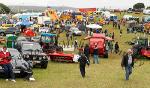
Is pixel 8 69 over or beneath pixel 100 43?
over

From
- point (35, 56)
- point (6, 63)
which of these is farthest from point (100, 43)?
point (6, 63)

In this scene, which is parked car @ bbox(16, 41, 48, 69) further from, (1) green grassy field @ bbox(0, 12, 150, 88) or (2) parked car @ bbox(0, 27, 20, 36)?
(2) parked car @ bbox(0, 27, 20, 36)

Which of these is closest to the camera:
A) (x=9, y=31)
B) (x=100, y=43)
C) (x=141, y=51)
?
(x=141, y=51)

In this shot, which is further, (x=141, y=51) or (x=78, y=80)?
(x=141, y=51)

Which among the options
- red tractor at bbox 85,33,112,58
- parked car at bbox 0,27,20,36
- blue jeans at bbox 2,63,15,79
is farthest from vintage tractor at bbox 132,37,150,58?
parked car at bbox 0,27,20,36

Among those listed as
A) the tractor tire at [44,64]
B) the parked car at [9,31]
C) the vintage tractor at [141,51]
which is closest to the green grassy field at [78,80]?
the tractor tire at [44,64]

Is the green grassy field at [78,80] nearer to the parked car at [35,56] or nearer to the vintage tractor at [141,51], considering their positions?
the parked car at [35,56]

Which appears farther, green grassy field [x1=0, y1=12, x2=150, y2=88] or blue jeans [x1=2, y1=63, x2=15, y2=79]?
blue jeans [x1=2, y1=63, x2=15, y2=79]

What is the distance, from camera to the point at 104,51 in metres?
38.5

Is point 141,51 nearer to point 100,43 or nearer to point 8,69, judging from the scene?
point 100,43

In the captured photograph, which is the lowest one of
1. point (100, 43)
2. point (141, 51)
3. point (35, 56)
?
point (141, 51)

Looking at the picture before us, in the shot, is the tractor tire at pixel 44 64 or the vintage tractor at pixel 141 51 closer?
the tractor tire at pixel 44 64

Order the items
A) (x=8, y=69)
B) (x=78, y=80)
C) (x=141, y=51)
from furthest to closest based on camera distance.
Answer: (x=141, y=51), (x=78, y=80), (x=8, y=69)

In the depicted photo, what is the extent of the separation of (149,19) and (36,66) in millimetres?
73702
